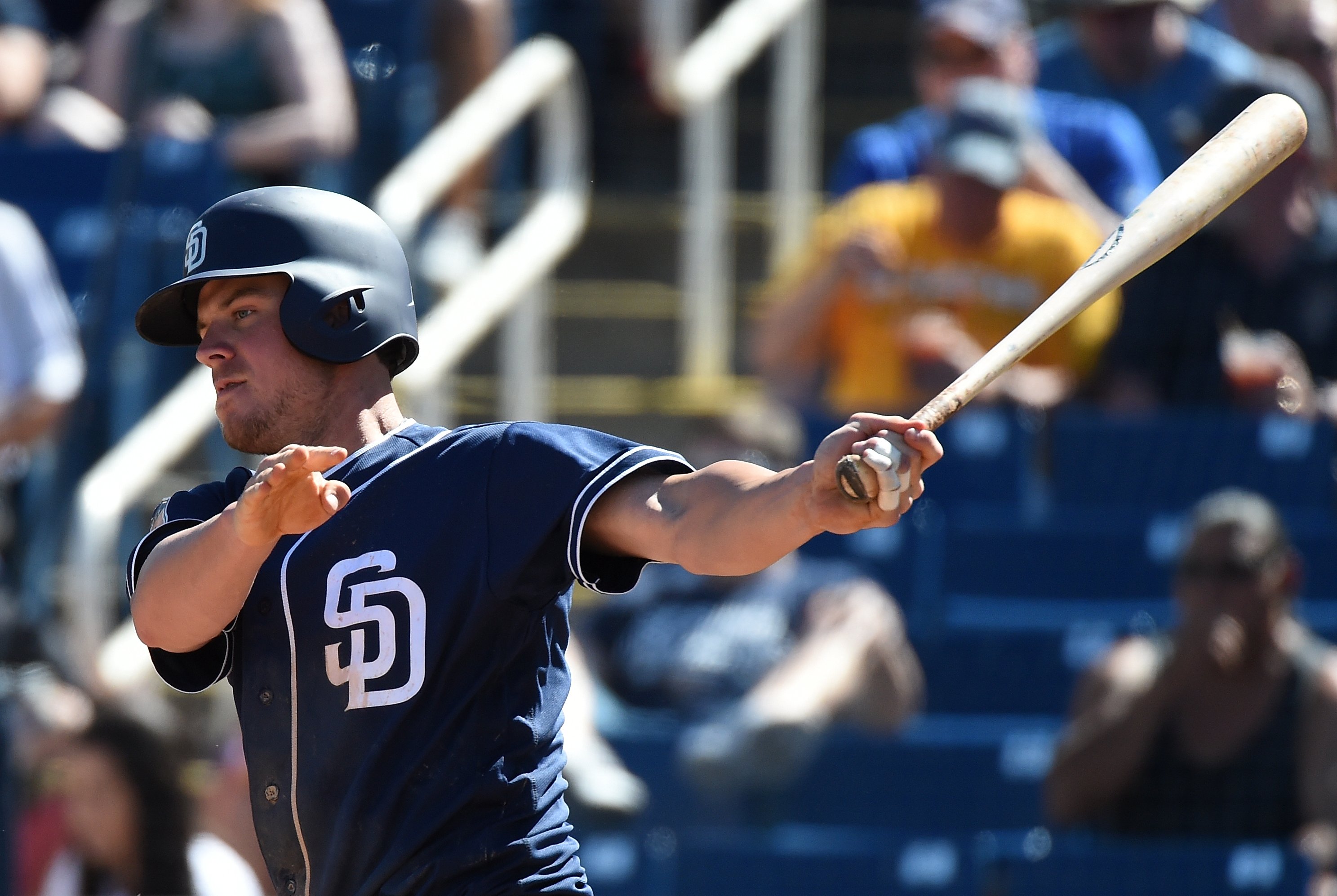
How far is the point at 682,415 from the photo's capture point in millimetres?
6105

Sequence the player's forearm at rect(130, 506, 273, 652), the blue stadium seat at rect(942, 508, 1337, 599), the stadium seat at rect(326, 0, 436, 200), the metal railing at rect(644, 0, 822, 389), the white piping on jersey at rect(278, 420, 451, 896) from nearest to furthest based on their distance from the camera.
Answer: the player's forearm at rect(130, 506, 273, 652)
the white piping on jersey at rect(278, 420, 451, 896)
the blue stadium seat at rect(942, 508, 1337, 599)
the stadium seat at rect(326, 0, 436, 200)
the metal railing at rect(644, 0, 822, 389)

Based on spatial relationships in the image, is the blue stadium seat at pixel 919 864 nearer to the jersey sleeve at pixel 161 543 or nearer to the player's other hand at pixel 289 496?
the jersey sleeve at pixel 161 543

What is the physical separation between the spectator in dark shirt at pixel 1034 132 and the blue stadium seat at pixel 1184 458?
2.07 feet

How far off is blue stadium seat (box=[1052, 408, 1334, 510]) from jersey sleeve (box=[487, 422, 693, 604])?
121 inches

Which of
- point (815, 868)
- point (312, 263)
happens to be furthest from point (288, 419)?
point (815, 868)

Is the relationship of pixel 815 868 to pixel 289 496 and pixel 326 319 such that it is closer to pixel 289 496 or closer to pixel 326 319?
pixel 326 319

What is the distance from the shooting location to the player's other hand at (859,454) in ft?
5.98

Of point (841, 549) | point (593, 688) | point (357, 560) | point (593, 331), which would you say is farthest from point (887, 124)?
point (357, 560)

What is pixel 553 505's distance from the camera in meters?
2.08

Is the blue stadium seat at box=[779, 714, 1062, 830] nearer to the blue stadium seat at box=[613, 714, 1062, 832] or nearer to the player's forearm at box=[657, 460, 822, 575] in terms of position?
the blue stadium seat at box=[613, 714, 1062, 832]

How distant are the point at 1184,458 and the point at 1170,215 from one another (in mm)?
2844

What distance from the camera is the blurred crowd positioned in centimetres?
433

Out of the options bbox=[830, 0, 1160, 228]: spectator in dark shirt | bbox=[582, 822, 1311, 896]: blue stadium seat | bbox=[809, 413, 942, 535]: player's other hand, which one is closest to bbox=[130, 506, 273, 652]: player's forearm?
bbox=[809, 413, 942, 535]: player's other hand

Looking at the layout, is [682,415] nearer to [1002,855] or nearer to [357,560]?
[1002,855]
